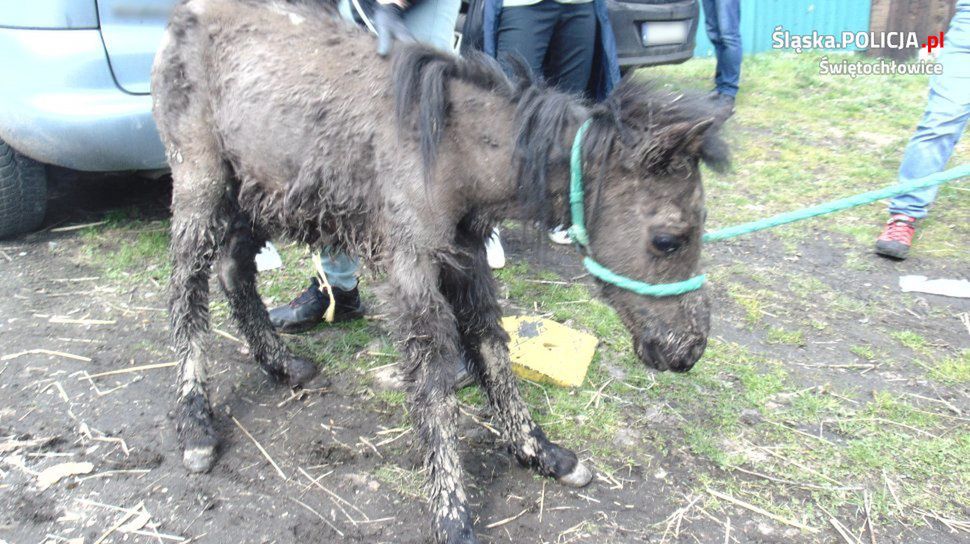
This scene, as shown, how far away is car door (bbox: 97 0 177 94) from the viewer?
3945 millimetres

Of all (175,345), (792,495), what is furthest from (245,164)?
(792,495)

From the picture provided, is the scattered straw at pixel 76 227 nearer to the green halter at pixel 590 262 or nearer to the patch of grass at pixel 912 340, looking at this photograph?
the green halter at pixel 590 262

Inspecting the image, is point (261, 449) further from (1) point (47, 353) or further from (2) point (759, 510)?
(2) point (759, 510)

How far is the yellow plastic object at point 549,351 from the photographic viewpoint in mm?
3557

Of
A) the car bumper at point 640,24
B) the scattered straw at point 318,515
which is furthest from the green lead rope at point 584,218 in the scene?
the car bumper at point 640,24

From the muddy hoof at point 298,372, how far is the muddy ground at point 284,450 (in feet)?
0.19

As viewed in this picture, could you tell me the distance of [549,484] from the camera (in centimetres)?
292

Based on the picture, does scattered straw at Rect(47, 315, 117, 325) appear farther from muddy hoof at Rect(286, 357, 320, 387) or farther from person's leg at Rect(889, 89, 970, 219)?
person's leg at Rect(889, 89, 970, 219)

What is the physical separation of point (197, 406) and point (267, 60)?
1.51 metres

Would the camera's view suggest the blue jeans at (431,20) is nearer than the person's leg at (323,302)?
Yes

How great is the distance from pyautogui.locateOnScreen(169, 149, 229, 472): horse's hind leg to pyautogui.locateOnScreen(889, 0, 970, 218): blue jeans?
4.34 metres

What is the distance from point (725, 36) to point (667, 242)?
18.9 feet

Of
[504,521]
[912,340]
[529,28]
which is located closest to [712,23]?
[529,28]

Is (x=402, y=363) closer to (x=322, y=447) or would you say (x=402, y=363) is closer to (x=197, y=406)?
(x=322, y=447)
